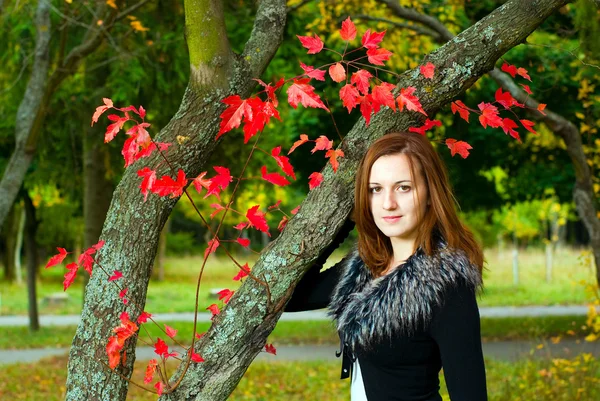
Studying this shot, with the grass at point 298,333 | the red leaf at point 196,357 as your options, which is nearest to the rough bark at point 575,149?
the red leaf at point 196,357

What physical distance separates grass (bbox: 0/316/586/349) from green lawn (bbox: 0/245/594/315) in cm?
77

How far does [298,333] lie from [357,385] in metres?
11.4

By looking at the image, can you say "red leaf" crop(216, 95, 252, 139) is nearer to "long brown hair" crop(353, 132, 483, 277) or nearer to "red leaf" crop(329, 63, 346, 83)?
"red leaf" crop(329, 63, 346, 83)

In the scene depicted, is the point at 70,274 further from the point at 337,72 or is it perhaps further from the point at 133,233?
the point at 337,72

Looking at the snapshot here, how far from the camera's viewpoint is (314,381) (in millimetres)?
9008

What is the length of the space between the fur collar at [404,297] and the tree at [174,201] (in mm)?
250

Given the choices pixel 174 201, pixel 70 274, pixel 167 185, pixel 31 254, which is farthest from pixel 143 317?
pixel 31 254

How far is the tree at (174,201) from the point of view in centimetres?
262

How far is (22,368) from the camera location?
10250mm

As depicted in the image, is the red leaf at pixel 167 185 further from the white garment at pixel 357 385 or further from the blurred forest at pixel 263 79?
the blurred forest at pixel 263 79

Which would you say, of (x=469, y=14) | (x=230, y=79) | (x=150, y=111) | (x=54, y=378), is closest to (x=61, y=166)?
(x=150, y=111)

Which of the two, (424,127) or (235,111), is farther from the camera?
(424,127)

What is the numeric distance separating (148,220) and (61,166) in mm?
9373

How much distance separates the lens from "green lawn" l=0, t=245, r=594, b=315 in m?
18.7
